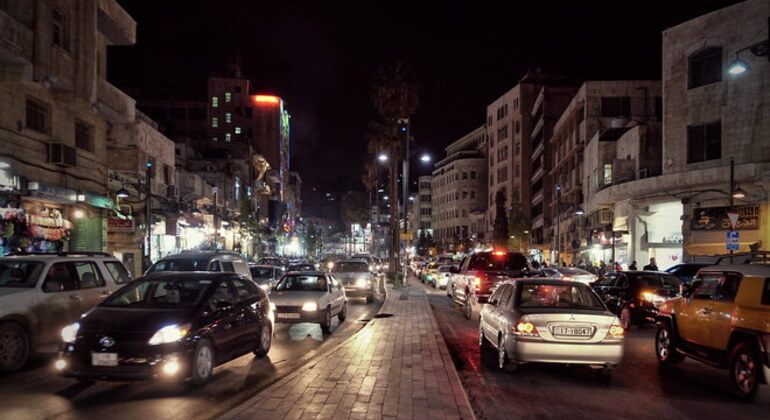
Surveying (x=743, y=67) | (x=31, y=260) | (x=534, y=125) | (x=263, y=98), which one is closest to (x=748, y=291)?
(x=31, y=260)

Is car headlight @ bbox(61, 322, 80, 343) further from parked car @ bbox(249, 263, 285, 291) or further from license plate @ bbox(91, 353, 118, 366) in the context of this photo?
parked car @ bbox(249, 263, 285, 291)

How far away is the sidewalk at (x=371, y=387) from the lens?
6.82 metres

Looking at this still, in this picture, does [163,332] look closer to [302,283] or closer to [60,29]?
[302,283]

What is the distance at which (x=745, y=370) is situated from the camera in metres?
8.27

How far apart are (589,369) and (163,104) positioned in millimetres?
103800

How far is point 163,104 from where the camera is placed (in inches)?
4082

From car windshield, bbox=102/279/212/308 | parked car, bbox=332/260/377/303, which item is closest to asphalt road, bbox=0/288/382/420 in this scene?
car windshield, bbox=102/279/212/308

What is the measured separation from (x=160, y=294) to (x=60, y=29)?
17.3m

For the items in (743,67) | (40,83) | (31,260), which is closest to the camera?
(31,260)

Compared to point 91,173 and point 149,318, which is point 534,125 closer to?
point 91,173

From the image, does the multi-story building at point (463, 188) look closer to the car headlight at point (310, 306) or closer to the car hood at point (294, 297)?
the car hood at point (294, 297)

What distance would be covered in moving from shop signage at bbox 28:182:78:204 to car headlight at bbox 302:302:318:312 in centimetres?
1091

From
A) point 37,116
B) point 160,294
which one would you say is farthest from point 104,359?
point 37,116

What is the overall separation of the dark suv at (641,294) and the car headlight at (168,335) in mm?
12791
